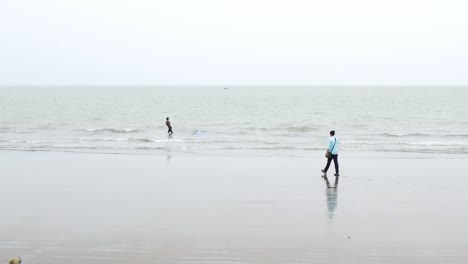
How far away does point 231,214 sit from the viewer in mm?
10656

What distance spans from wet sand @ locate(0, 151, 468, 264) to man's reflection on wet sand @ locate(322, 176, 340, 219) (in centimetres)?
5

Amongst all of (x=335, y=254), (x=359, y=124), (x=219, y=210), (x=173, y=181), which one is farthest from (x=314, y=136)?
(x=335, y=254)

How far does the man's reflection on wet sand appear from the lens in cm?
1093

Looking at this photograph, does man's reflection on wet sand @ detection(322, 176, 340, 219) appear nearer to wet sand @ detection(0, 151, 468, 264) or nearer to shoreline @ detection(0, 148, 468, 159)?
wet sand @ detection(0, 151, 468, 264)

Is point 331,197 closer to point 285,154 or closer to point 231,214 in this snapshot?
point 231,214

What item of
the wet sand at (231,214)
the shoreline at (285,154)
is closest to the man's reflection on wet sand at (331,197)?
the wet sand at (231,214)

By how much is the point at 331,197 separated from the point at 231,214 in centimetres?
311

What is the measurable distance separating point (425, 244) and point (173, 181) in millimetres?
8060

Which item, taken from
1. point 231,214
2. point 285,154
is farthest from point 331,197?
point 285,154

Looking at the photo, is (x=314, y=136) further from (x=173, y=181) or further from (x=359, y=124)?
(x=173, y=181)

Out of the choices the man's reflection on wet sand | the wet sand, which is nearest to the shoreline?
the wet sand

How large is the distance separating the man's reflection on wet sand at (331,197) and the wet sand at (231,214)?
0.15 feet

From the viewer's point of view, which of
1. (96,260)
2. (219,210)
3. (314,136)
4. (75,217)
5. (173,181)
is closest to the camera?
(96,260)

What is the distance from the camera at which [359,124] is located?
41.8 meters
